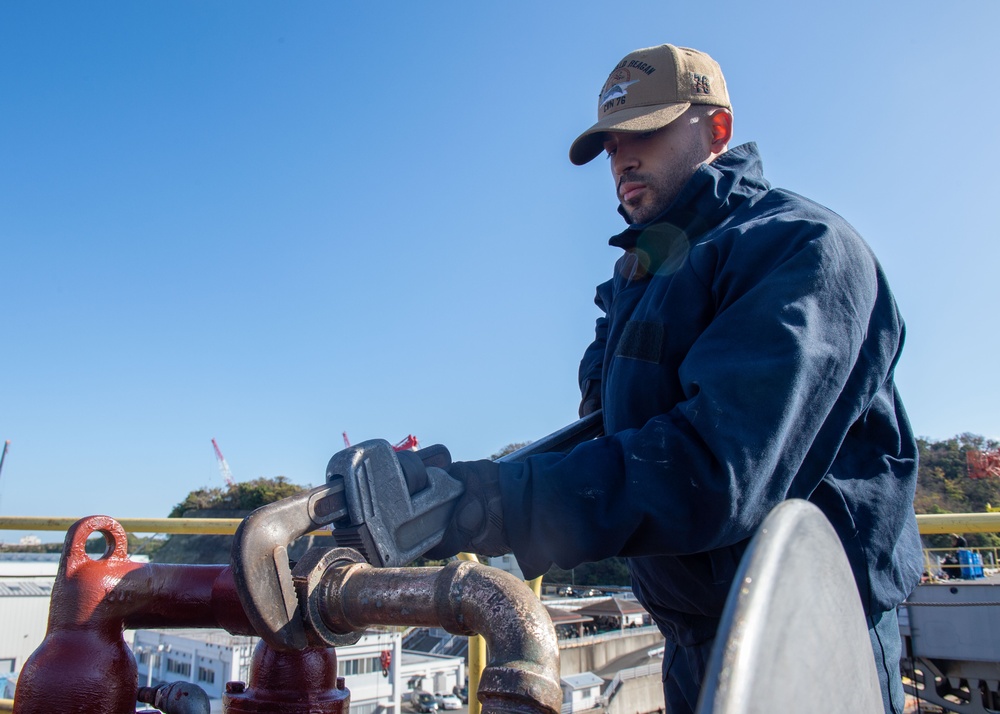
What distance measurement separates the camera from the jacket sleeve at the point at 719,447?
1241mm

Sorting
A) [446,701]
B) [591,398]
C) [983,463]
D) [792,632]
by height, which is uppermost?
[983,463]

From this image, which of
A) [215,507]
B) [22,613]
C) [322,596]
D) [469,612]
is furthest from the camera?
[215,507]

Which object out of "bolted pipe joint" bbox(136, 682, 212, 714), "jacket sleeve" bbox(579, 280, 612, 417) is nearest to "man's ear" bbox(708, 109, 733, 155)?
"jacket sleeve" bbox(579, 280, 612, 417)

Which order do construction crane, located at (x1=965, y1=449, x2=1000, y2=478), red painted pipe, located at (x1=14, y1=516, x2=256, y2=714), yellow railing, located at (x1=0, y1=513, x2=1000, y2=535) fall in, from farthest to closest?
construction crane, located at (x1=965, y1=449, x2=1000, y2=478), yellow railing, located at (x1=0, y1=513, x2=1000, y2=535), red painted pipe, located at (x1=14, y1=516, x2=256, y2=714)

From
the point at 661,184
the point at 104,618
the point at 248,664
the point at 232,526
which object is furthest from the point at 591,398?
the point at 248,664

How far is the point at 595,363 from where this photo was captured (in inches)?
88.0

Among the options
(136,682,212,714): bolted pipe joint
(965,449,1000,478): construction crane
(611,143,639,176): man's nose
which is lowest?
(136,682,212,714): bolted pipe joint

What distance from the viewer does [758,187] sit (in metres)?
1.87

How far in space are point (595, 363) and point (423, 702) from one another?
69.6 feet

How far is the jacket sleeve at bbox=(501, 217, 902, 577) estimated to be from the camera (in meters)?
1.24

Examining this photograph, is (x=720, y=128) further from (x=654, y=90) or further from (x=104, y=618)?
(x=104, y=618)

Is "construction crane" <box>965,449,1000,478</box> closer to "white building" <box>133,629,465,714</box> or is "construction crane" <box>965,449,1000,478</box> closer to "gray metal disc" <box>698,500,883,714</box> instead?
"white building" <box>133,629,465,714</box>

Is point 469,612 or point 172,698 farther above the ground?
point 469,612

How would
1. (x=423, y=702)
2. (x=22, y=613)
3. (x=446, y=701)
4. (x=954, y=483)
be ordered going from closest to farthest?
(x=22, y=613) → (x=423, y=702) → (x=446, y=701) → (x=954, y=483)
